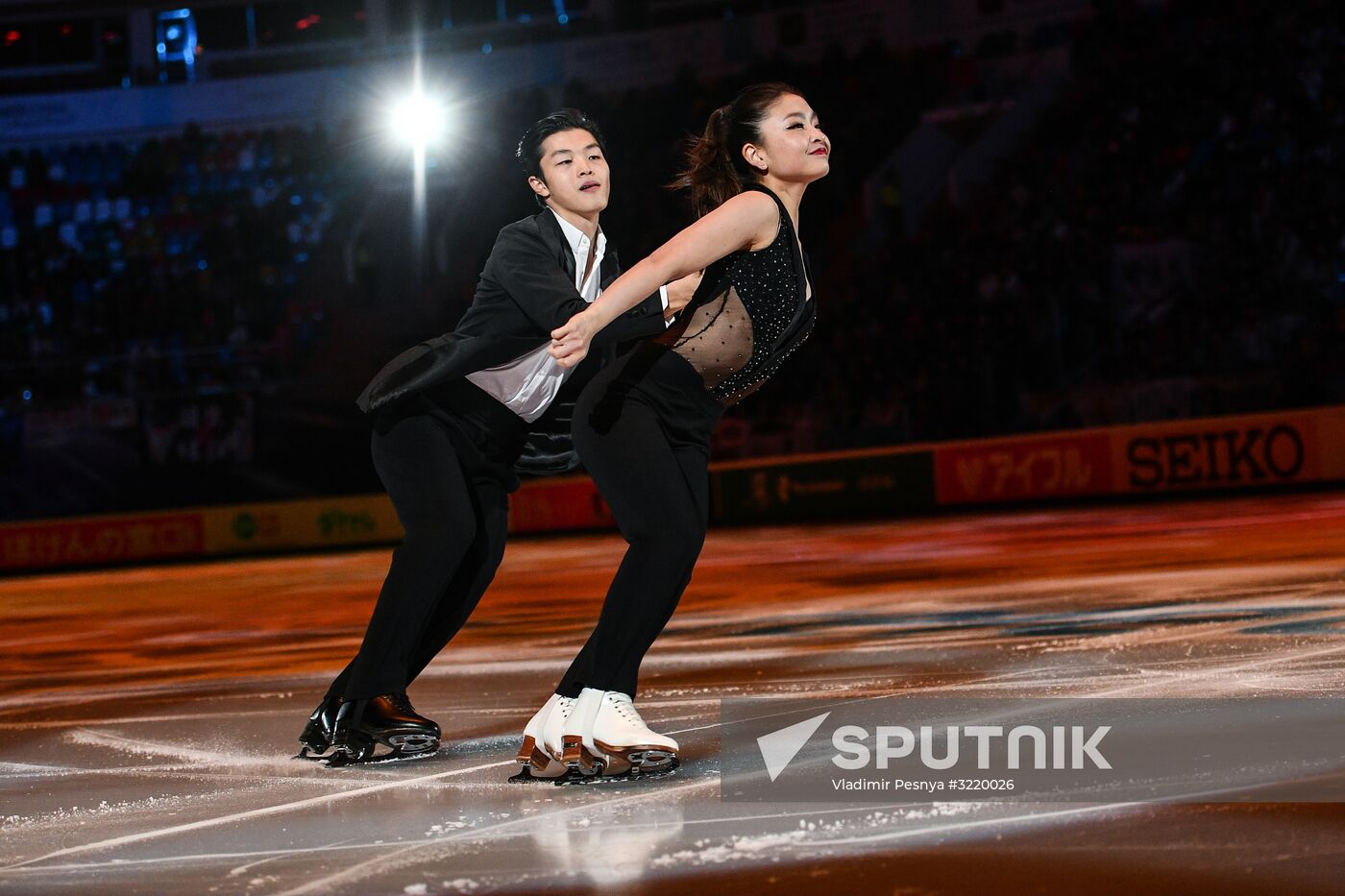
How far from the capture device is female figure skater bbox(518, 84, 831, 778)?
11.3 ft

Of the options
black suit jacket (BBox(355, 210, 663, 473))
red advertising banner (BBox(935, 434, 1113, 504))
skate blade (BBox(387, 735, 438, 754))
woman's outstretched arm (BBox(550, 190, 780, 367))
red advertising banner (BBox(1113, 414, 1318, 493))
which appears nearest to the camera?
woman's outstretched arm (BBox(550, 190, 780, 367))

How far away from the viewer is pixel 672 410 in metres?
3.55

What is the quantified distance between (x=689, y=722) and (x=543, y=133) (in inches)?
69.1

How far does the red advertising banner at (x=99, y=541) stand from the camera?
756 inches

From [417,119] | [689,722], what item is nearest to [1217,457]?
[689,722]

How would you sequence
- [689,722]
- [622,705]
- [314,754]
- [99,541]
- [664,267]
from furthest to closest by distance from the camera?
[99,541] → [689,722] → [314,754] → [622,705] → [664,267]

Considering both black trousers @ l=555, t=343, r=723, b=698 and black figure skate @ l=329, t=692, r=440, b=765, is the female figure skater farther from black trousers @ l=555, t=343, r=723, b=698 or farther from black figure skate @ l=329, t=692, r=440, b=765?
black figure skate @ l=329, t=692, r=440, b=765

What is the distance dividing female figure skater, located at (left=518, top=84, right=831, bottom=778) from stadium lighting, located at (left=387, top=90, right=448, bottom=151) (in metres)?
23.2

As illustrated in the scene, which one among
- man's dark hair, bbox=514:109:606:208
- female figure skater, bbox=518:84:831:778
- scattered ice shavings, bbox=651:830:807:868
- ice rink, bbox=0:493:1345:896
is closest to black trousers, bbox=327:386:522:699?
ice rink, bbox=0:493:1345:896

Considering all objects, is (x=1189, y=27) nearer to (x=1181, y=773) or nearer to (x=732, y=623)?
(x=732, y=623)

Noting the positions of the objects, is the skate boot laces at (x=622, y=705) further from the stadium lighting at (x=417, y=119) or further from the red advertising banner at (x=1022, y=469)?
the stadium lighting at (x=417, y=119)

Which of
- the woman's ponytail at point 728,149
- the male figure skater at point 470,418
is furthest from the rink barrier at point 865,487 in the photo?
the woman's ponytail at point 728,149

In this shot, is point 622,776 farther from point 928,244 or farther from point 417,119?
point 417,119

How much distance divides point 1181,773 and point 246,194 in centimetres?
2529
